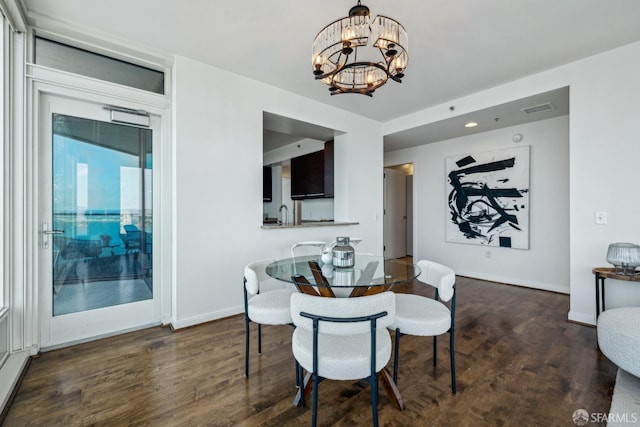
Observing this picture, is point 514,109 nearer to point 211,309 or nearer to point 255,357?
point 255,357

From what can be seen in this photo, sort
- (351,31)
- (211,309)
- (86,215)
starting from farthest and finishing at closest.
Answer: (211,309) < (86,215) < (351,31)

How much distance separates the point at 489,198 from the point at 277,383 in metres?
4.36

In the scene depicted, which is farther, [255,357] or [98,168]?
[98,168]

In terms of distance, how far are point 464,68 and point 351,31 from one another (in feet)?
6.69

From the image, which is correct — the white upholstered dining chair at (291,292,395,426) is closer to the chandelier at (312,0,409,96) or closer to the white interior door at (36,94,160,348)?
the chandelier at (312,0,409,96)

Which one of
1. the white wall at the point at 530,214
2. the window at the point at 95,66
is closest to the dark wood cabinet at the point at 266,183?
the white wall at the point at 530,214

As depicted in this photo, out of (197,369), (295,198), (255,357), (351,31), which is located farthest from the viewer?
(295,198)

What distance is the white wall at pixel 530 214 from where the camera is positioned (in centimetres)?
399

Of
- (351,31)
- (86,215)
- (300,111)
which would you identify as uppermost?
(300,111)

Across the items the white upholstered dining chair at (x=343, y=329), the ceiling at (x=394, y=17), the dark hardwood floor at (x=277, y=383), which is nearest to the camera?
the white upholstered dining chair at (x=343, y=329)

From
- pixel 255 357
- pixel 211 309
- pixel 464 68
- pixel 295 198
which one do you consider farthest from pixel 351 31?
pixel 295 198

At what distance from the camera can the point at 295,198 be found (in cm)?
584

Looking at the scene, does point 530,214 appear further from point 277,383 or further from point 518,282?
point 277,383

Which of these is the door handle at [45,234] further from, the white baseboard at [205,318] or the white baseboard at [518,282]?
the white baseboard at [518,282]
